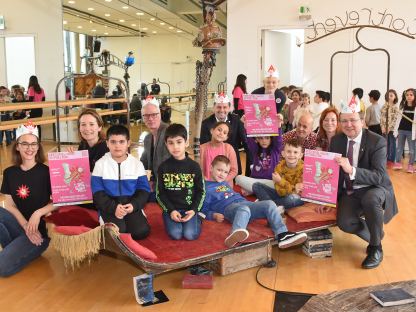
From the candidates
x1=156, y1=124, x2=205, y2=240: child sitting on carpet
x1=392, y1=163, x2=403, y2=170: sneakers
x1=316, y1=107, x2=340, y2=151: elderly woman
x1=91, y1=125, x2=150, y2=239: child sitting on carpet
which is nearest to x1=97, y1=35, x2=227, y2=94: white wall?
x1=392, y1=163, x2=403, y2=170: sneakers

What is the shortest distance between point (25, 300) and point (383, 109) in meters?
6.63

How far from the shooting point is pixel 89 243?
10.7 ft

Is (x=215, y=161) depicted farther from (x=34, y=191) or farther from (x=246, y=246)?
(x=34, y=191)

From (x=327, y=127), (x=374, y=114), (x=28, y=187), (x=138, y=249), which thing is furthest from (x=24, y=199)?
(x=374, y=114)

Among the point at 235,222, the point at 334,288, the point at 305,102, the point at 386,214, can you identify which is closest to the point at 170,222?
the point at 235,222

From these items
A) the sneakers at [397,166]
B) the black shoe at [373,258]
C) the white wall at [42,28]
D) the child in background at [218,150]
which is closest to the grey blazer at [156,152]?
the child in background at [218,150]

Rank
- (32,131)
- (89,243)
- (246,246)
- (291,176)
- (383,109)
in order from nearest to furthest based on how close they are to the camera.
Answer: (89,243) < (246,246) < (32,131) < (291,176) < (383,109)

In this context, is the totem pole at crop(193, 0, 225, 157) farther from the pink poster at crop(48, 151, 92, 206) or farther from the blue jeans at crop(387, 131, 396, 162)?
the blue jeans at crop(387, 131, 396, 162)

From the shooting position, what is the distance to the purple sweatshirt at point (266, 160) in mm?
4848

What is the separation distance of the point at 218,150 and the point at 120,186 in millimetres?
1324

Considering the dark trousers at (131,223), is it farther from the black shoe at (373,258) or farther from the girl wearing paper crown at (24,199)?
the black shoe at (373,258)

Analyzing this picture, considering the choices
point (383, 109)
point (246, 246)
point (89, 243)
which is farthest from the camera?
point (383, 109)

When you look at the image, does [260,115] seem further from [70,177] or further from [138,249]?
[138,249]

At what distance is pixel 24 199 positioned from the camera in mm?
3850
